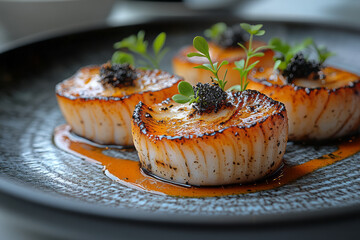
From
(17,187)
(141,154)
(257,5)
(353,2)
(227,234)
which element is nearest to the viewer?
(227,234)

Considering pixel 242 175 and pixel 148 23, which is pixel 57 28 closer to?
pixel 148 23

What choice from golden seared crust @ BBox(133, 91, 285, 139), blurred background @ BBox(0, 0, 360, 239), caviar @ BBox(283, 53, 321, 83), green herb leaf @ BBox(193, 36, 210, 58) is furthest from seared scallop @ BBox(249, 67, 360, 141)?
blurred background @ BBox(0, 0, 360, 239)

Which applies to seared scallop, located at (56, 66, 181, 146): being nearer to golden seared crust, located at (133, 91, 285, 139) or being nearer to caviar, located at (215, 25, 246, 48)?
golden seared crust, located at (133, 91, 285, 139)

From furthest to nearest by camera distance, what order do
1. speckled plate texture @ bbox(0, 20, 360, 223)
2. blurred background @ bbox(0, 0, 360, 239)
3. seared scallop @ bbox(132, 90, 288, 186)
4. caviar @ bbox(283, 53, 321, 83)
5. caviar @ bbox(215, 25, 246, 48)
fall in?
blurred background @ bbox(0, 0, 360, 239) < caviar @ bbox(215, 25, 246, 48) < caviar @ bbox(283, 53, 321, 83) < seared scallop @ bbox(132, 90, 288, 186) < speckled plate texture @ bbox(0, 20, 360, 223)

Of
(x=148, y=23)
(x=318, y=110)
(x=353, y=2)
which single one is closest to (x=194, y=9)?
(x=148, y=23)

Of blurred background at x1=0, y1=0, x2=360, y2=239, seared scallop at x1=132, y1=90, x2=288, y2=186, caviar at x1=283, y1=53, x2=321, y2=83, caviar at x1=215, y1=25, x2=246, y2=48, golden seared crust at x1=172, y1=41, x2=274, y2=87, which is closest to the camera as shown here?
seared scallop at x1=132, y1=90, x2=288, y2=186

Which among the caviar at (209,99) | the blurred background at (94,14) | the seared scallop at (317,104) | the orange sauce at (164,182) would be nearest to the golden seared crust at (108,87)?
the orange sauce at (164,182)
